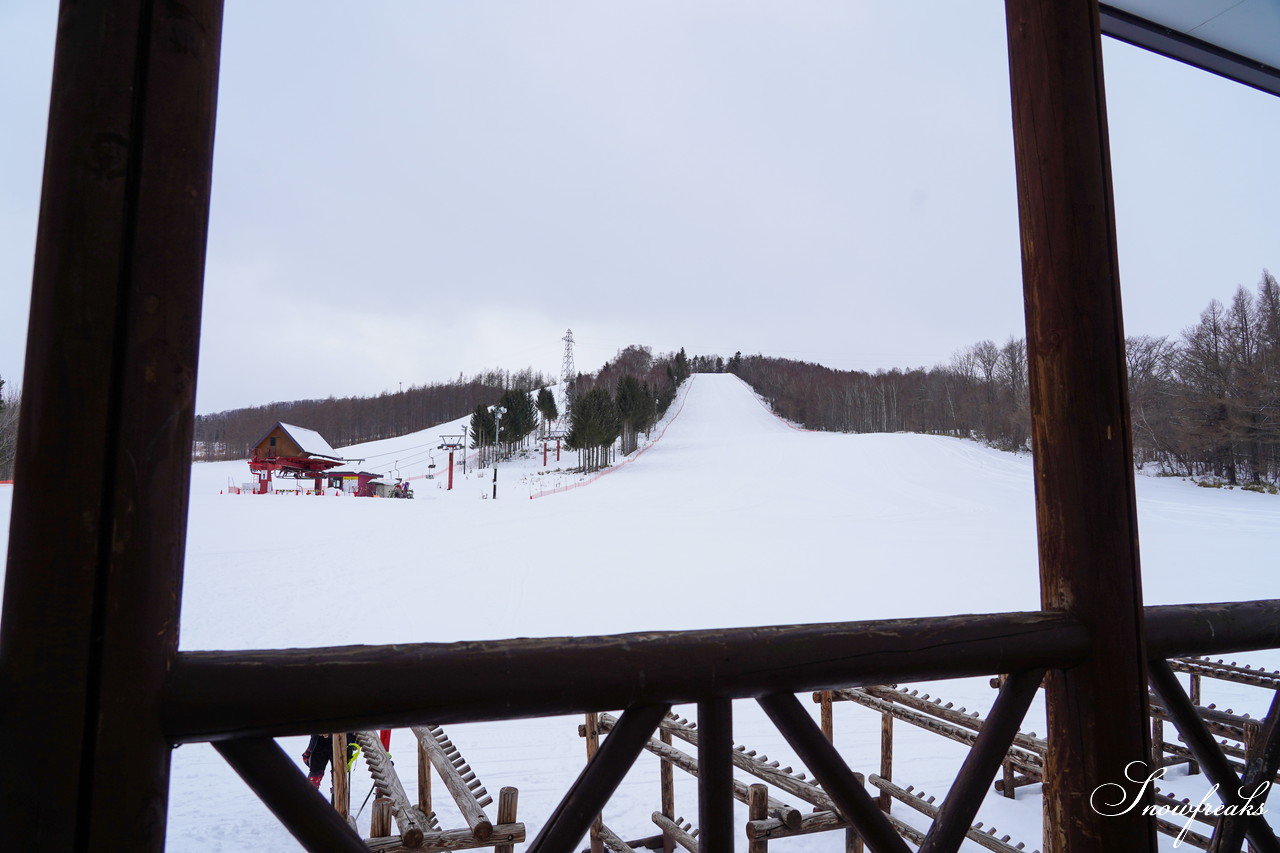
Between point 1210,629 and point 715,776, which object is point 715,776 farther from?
point 1210,629

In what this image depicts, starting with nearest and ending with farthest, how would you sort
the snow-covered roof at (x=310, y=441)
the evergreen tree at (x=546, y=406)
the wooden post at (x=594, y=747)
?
the wooden post at (x=594, y=747), the snow-covered roof at (x=310, y=441), the evergreen tree at (x=546, y=406)

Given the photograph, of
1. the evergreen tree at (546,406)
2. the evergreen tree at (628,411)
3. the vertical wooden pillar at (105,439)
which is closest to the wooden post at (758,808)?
the vertical wooden pillar at (105,439)

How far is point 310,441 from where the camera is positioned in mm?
30219

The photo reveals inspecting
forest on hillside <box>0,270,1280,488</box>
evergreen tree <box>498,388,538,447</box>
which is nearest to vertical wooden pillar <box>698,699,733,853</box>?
forest on hillside <box>0,270,1280,488</box>

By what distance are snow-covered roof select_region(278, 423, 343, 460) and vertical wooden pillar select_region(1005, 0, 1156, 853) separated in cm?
3046

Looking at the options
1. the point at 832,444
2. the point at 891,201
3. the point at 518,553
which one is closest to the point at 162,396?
the point at 518,553

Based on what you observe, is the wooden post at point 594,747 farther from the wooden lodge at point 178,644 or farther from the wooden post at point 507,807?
the wooden lodge at point 178,644

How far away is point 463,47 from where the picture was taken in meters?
2.79

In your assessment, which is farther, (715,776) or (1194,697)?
(1194,697)

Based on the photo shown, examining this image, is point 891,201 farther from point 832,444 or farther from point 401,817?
point 401,817

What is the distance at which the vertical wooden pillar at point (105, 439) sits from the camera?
0.72m

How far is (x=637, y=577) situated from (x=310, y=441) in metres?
24.9

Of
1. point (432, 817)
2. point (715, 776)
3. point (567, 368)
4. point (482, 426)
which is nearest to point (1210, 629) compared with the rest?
point (715, 776)

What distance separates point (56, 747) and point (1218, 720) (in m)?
5.29
